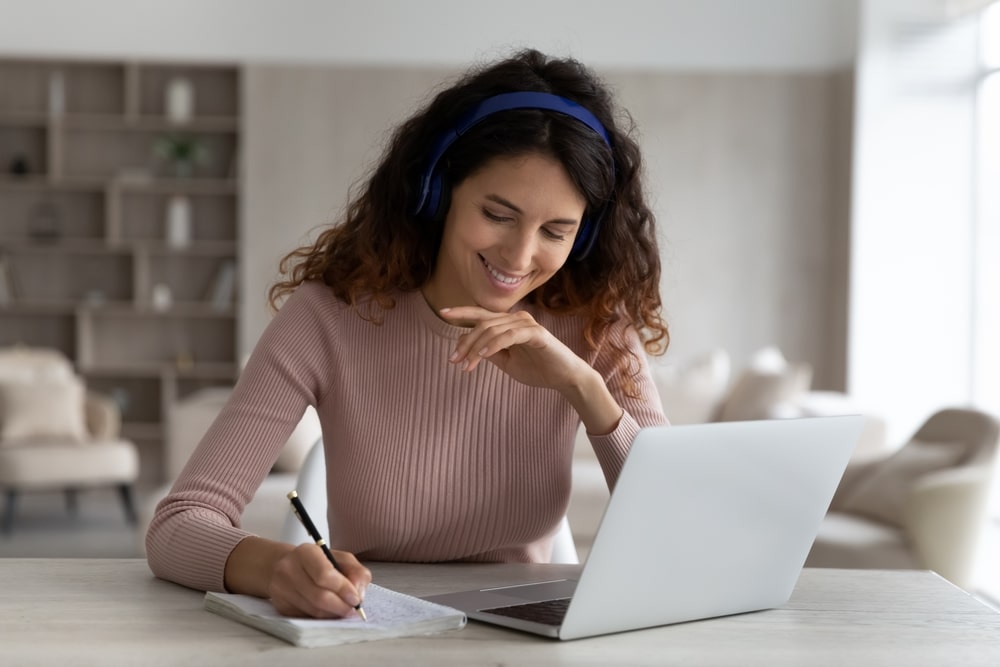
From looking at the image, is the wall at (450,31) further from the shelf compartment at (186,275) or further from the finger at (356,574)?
the finger at (356,574)

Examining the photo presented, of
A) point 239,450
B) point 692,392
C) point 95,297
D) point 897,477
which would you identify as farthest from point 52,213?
point 239,450

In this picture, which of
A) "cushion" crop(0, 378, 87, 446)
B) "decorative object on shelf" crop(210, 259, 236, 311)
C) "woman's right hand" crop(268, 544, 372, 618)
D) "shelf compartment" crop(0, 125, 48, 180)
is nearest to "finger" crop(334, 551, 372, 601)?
"woman's right hand" crop(268, 544, 372, 618)

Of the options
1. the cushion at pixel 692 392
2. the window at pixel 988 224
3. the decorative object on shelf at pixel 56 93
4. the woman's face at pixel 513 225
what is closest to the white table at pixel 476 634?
the woman's face at pixel 513 225

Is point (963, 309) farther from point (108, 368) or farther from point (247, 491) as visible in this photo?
point (247, 491)

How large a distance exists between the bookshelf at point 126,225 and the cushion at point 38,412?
143cm

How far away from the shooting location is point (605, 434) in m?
1.53

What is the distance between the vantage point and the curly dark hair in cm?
157

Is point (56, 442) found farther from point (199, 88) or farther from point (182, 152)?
point (199, 88)

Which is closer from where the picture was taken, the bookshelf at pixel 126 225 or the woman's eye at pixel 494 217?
the woman's eye at pixel 494 217

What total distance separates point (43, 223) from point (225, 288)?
3.68 feet

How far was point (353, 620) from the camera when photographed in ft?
3.64

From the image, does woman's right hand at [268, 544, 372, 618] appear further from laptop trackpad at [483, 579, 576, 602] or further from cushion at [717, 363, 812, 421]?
cushion at [717, 363, 812, 421]

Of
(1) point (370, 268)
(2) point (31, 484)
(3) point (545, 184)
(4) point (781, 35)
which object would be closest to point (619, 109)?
(3) point (545, 184)

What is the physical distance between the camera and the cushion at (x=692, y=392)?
4824 millimetres
